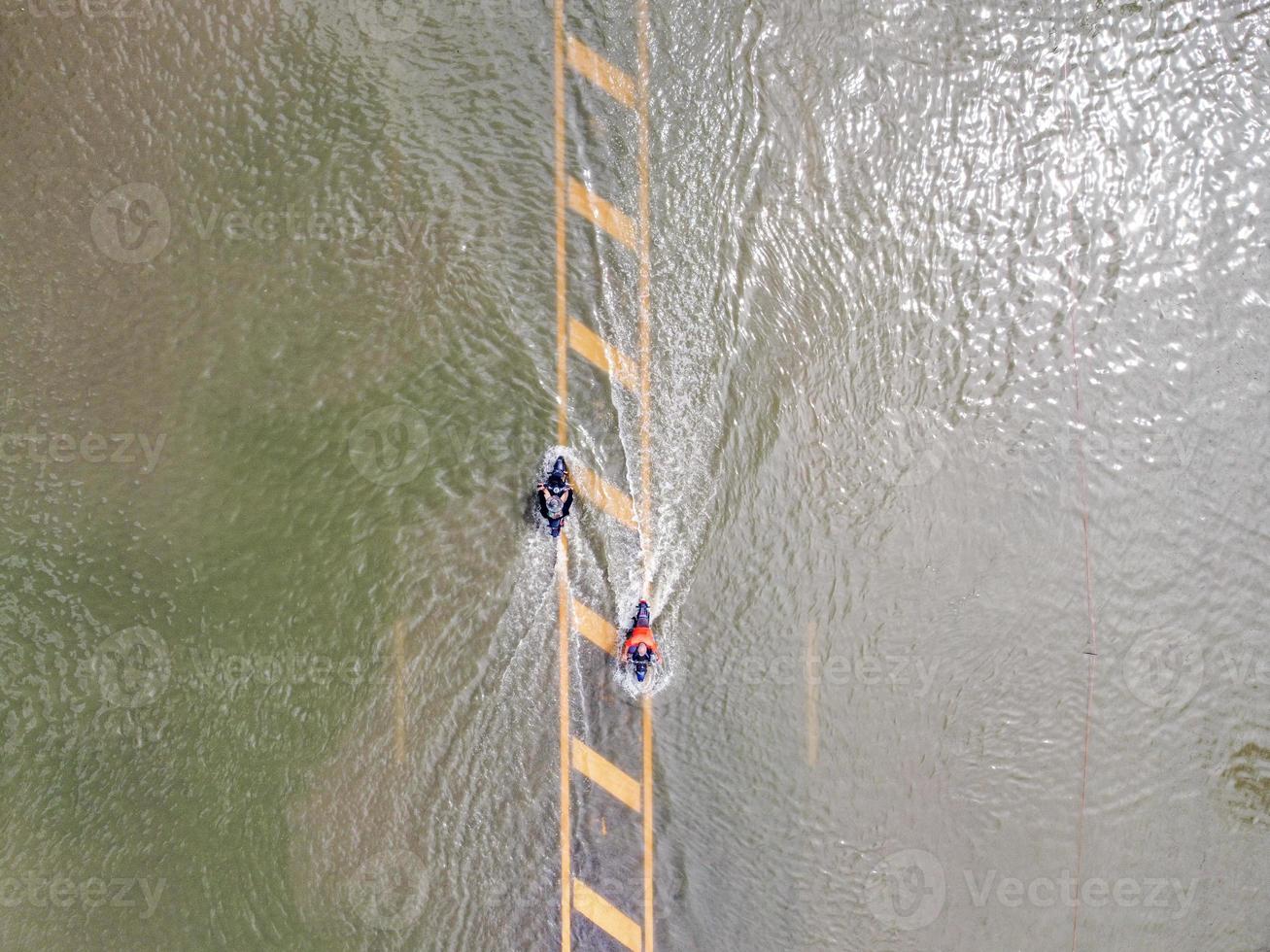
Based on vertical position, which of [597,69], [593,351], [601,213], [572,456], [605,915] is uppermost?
[597,69]

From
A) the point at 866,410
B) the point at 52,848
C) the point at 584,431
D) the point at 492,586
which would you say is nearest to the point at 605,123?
the point at 584,431

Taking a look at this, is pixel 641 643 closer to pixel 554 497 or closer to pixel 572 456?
pixel 554 497

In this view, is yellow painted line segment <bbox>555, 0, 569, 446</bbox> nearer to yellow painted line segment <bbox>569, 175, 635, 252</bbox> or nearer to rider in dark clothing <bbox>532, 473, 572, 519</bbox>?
yellow painted line segment <bbox>569, 175, 635, 252</bbox>

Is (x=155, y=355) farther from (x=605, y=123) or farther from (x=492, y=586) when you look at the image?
(x=605, y=123)

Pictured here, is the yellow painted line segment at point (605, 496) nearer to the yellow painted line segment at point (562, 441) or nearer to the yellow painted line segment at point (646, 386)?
the yellow painted line segment at point (646, 386)

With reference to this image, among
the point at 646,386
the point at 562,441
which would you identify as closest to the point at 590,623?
the point at 562,441

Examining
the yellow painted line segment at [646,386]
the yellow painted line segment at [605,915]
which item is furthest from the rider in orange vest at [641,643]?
the yellow painted line segment at [605,915]
